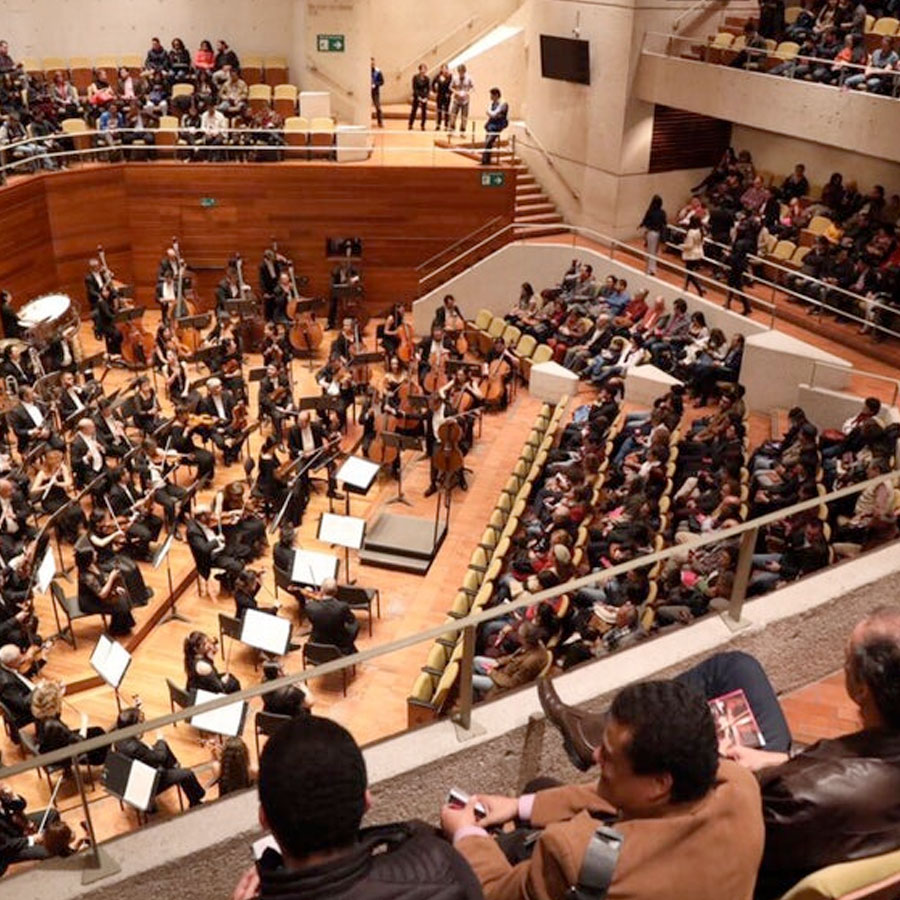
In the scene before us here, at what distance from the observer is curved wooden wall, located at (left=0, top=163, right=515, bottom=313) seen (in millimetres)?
15727

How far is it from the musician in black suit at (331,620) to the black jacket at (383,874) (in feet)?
20.2

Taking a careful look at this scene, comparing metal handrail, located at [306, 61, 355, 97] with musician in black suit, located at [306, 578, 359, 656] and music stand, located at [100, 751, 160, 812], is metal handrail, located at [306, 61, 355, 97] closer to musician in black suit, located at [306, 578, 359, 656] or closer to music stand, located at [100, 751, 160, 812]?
musician in black suit, located at [306, 578, 359, 656]

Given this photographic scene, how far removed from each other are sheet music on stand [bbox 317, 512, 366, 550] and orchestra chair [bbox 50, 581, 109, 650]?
2202 millimetres

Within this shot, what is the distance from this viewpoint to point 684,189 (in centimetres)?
1675

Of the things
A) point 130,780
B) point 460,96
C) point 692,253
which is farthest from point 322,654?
point 460,96

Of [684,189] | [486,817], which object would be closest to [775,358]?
[684,189]

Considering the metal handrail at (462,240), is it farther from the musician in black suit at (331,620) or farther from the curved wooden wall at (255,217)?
the musician in black suit at (331,620)

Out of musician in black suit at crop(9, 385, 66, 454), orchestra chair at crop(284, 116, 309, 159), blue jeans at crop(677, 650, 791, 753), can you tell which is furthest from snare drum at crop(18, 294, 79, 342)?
blue jeans at crop(677, 650, 791, 753)

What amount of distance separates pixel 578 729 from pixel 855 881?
96 centimetres

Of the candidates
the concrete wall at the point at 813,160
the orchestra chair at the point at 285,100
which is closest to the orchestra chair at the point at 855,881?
the concrete wall at the point at 813,160

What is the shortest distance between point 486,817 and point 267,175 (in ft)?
48.9

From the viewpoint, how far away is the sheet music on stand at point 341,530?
8.02 metres

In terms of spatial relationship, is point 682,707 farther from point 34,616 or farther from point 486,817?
point 34,616

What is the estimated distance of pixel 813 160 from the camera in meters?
15.2
